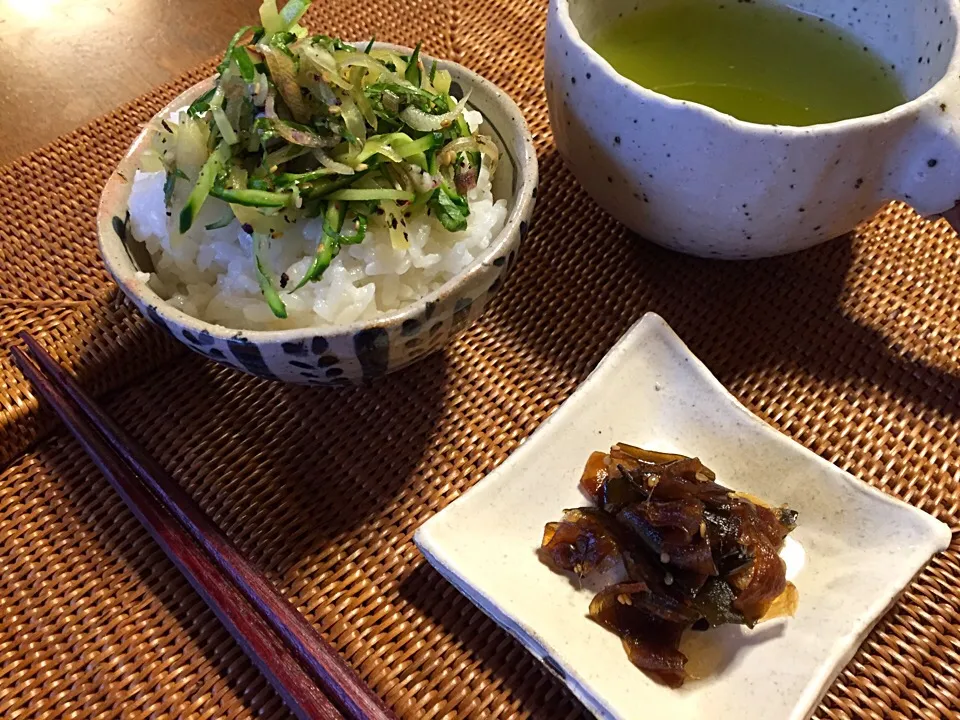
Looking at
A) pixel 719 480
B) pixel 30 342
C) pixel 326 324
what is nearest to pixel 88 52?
pixel 30 342

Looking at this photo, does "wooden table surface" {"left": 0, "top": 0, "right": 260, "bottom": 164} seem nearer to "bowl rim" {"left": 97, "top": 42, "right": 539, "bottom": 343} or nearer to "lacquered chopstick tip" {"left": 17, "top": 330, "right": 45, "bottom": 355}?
"lacquered chopstick tip" {"left": 17, "top": 330, "right": 45, "bottom": 355}

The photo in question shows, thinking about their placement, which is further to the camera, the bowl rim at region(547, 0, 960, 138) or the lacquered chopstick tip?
the lacquered chopstick tip

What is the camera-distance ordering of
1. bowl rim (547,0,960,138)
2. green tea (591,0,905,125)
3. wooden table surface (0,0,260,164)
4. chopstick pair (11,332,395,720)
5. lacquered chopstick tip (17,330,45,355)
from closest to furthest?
chopstick pair (11,332,395,720) → bowl rim (547,0,960,138) → lacquered chopstick tip (17,330,45,355) → green tea (591,0,905,125) → wooden table surface (0,0,260,164)

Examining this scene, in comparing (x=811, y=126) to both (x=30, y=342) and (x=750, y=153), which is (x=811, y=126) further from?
(x=30, y=342)

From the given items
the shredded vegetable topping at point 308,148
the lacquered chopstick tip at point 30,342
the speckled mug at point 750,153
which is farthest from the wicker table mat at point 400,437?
the shredded vegetable topping at point 308,148

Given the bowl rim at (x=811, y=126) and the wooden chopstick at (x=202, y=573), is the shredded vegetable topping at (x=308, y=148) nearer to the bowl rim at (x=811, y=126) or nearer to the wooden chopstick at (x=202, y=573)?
the bowl rim at (x=811, y=126)

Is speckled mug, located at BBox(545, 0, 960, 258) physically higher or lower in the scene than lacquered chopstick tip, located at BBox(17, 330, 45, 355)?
higher

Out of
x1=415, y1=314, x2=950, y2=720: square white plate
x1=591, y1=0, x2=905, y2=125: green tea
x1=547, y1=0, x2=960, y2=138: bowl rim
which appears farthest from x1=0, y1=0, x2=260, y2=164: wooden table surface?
x1=415, y1=314, x2=950, y2=720: square white plate
